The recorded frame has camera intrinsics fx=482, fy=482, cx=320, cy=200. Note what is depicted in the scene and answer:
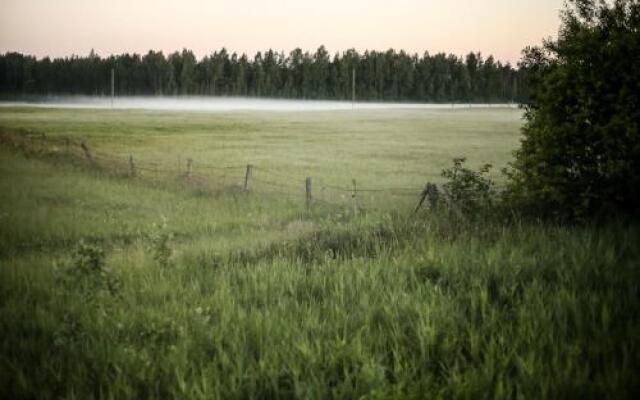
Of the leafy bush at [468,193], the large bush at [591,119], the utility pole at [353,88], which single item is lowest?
the leafy bush at [468,193]

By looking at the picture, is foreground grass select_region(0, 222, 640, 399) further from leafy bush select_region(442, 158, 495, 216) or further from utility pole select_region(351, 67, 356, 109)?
utility pole select_region(351, 67, 356, 109)

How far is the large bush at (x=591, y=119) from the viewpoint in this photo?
9117 mm

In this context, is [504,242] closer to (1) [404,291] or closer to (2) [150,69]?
(1) [404,291]

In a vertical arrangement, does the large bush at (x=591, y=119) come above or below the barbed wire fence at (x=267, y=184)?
above

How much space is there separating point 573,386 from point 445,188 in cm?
909

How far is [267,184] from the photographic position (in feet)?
89.2

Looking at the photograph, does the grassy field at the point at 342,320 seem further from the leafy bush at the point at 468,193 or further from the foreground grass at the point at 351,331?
the leafy bush at the point at 468,193

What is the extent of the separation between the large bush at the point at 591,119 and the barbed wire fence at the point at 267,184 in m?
4.40

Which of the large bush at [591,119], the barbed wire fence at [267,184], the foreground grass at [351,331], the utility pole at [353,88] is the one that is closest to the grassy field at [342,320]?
the foreground grass at [351,331]

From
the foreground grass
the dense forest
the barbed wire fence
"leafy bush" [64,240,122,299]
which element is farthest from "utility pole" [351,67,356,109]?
"leafy bush" [64,240,122,299]

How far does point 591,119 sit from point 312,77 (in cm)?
11994

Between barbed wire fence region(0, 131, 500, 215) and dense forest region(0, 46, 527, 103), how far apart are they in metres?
91.9

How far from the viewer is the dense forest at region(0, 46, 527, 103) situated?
4882 inches

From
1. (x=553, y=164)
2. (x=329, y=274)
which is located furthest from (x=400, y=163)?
(x=329, y=274)
